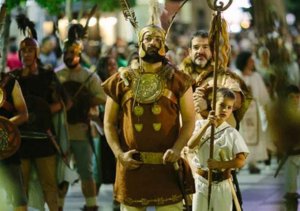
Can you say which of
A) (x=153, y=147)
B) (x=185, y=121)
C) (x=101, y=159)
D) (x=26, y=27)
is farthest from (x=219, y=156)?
(x=101, y=159)

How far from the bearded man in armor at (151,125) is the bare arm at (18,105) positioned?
4.81 feet

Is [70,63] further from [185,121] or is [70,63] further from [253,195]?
[185,121]

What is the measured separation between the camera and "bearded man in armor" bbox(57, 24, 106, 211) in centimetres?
1300

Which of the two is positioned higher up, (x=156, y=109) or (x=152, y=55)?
(x=152, y=55)

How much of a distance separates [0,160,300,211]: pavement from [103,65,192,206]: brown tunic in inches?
97.1

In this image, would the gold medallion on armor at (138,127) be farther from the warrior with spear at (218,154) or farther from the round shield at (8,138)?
the round shield at (8,138)

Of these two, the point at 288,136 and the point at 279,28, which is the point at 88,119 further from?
the point at 279,28

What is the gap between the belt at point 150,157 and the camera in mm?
9164

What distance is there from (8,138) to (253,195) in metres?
5.39

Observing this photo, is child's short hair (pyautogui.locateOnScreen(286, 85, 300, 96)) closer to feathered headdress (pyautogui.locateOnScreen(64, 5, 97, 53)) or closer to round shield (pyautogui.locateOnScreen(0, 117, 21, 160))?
round shield (pyautogui.locateOnScreen(0, 117, 21, 160))

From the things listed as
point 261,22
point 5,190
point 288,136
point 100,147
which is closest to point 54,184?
point 5,190

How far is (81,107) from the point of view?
13055 millimetres

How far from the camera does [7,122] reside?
33.7 feet

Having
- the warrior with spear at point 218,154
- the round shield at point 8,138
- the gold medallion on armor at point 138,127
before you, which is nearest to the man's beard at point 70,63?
the round shield at point 8,138
